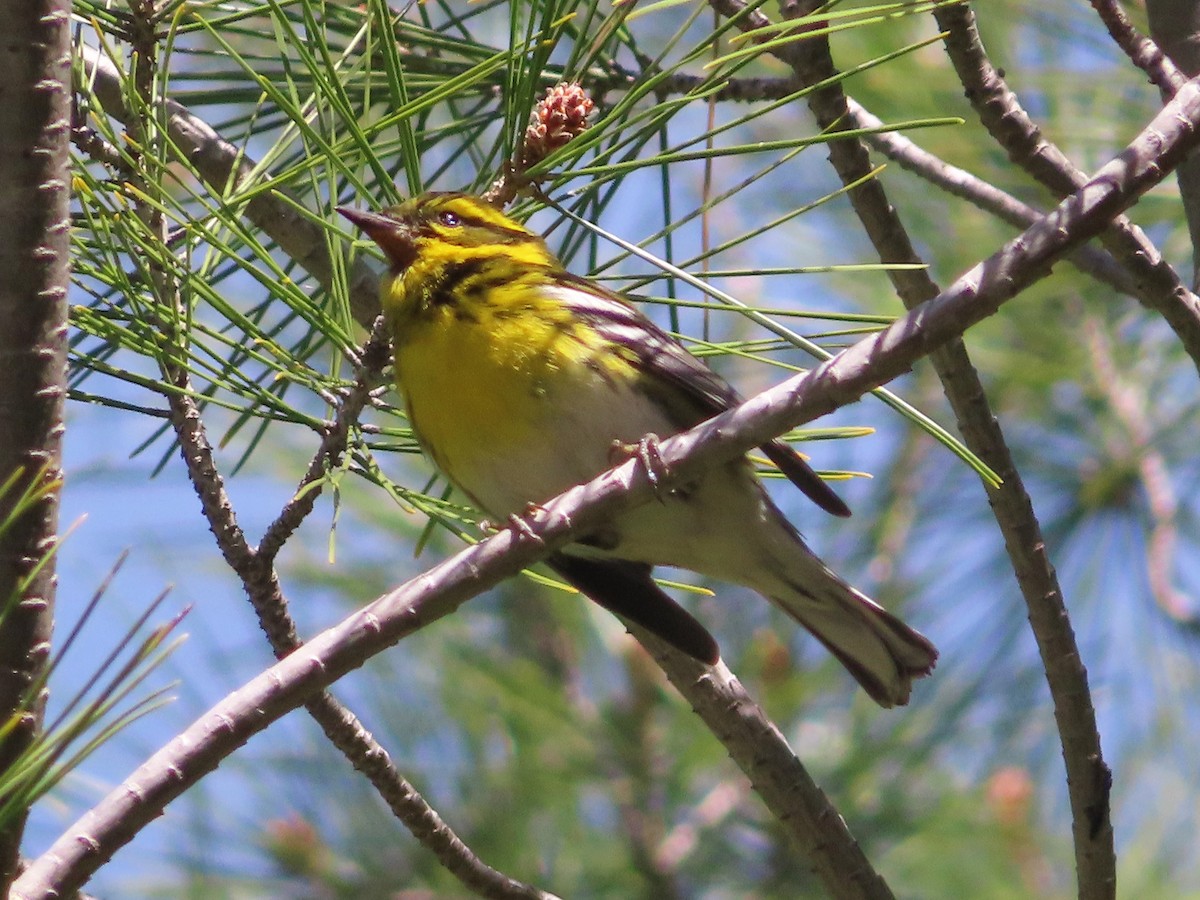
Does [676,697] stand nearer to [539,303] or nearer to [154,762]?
[539,303]

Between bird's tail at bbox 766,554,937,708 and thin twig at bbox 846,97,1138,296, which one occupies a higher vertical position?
thin twig at bbox 846,97,1138,296

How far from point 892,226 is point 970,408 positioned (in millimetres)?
279

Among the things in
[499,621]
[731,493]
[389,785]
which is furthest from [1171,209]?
[389,785]

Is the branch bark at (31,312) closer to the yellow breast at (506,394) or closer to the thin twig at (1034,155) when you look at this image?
the yellow breast at (506,394)

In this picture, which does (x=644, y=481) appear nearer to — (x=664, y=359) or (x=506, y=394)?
(x=506, y=394)

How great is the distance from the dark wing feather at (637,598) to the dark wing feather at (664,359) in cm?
27

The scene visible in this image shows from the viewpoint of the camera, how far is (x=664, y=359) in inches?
93.4

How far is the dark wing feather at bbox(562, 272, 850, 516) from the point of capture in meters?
2.31

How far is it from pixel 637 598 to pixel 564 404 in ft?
1.29

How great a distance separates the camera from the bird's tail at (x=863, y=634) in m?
2.56

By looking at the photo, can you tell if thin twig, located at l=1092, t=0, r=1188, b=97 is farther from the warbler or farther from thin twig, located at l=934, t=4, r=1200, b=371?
the warbler

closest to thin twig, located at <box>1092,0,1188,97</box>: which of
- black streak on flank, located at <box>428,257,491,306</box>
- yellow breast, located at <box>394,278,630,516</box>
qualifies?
yellow breast, located at <box>394,278,630,516</box>

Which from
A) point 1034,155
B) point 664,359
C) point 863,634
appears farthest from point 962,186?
point 863,634

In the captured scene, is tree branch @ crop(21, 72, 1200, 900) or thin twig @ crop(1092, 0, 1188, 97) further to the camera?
thin twig @ crop(1092, 0, 1188, 97)
